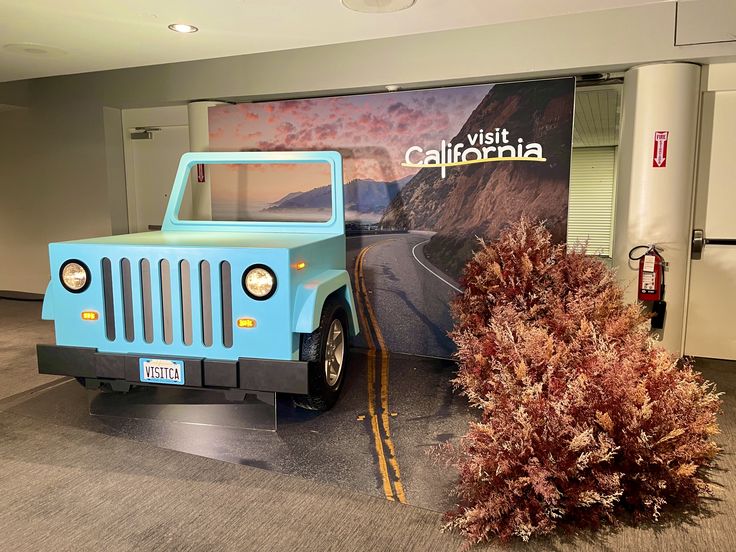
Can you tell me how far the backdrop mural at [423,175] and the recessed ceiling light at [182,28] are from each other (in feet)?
3.87

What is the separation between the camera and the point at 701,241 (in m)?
4.90

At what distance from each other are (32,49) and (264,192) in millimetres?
2529

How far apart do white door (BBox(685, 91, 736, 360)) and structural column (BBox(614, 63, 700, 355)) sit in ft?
0.82

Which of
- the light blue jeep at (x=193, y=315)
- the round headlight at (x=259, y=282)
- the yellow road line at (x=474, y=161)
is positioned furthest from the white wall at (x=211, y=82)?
the round headlight at (x=259, y=282)

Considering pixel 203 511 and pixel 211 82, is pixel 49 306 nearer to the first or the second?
pixel 203 511

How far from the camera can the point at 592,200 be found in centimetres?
1247

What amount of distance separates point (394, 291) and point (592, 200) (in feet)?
28.1

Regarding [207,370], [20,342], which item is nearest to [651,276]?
[207,370]

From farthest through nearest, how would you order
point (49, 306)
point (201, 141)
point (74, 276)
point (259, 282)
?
point (201, 141) < point (49, 306) < point (74, 276) < point (259, 282)

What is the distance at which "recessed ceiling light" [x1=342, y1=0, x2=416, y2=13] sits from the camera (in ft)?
13.6

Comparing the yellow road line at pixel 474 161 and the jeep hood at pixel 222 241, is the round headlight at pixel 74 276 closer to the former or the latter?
the jeep hood at pixel 222 241

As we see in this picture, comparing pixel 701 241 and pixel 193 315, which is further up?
pixel 701 241

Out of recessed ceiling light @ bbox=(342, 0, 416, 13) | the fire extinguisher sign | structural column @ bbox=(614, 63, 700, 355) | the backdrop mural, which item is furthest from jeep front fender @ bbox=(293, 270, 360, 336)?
the fire extinguisher sign

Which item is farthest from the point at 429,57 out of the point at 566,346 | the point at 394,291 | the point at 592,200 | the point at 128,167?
the point at 592,200
